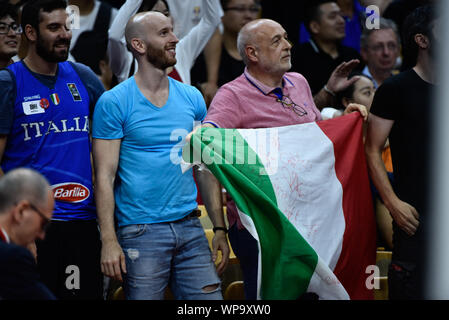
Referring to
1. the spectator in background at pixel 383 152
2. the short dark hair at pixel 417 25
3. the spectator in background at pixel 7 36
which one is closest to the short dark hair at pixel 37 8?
the spectator in background at pixel 7 36

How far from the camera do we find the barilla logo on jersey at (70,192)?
392 cm

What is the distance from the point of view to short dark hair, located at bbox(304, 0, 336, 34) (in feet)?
21.5

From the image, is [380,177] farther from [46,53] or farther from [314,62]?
[314,62]

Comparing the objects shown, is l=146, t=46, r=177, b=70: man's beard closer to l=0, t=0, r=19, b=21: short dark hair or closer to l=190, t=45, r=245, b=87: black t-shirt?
l=0, t=0, r=19, b=21: short dark hair

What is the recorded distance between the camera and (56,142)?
3938 mm

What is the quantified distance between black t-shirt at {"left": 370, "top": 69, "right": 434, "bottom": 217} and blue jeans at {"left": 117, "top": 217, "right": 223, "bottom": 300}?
3.98ft

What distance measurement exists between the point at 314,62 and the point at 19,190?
3.74 meters

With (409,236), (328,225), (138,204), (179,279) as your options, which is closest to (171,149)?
(138,204)

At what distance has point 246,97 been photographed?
4.13 metres

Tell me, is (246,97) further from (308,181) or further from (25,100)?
(25,100)
